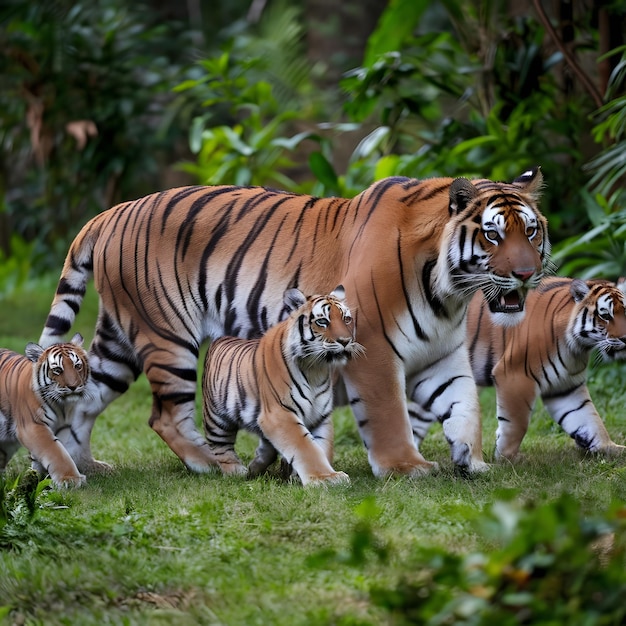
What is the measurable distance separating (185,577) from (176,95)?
11035 millimetres

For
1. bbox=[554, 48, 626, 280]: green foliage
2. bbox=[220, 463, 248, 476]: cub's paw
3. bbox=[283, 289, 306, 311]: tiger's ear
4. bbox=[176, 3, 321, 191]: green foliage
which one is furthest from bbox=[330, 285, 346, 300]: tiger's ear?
bbox=[176, 3, 321, 191]: green foliage

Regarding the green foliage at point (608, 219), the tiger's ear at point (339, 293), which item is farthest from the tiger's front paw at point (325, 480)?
the green foliage at point (608, 219)

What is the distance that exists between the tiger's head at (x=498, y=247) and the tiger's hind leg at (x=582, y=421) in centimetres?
100

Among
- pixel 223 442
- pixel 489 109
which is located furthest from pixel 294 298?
pixel 489 109

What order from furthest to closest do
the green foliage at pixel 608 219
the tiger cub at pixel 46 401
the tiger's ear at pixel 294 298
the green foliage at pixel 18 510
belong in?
1. the green foliage at pixel 608 219
2. the tiger cub at pixel 46 401
3. the tiger's ear at pixel 294 298
4. the green foliage at pixel 18 510

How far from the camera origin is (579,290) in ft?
17.7

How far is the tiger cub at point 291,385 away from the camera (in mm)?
4727

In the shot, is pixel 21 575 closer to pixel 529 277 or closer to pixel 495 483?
pixel 495 483

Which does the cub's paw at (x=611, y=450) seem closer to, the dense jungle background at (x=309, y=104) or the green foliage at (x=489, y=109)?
the dense jungle background at (x=309, y=104)

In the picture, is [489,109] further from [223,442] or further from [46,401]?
[46,401]

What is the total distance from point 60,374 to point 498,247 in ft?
7.37

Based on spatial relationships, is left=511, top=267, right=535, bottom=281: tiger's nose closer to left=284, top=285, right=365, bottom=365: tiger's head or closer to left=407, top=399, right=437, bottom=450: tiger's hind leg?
left=284, top=285, right=365, bottom=365: tiger's head

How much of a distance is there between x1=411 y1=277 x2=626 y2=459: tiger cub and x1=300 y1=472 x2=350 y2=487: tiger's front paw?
3.52 feet

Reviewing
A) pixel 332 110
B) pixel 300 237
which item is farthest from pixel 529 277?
pixel 332 110
